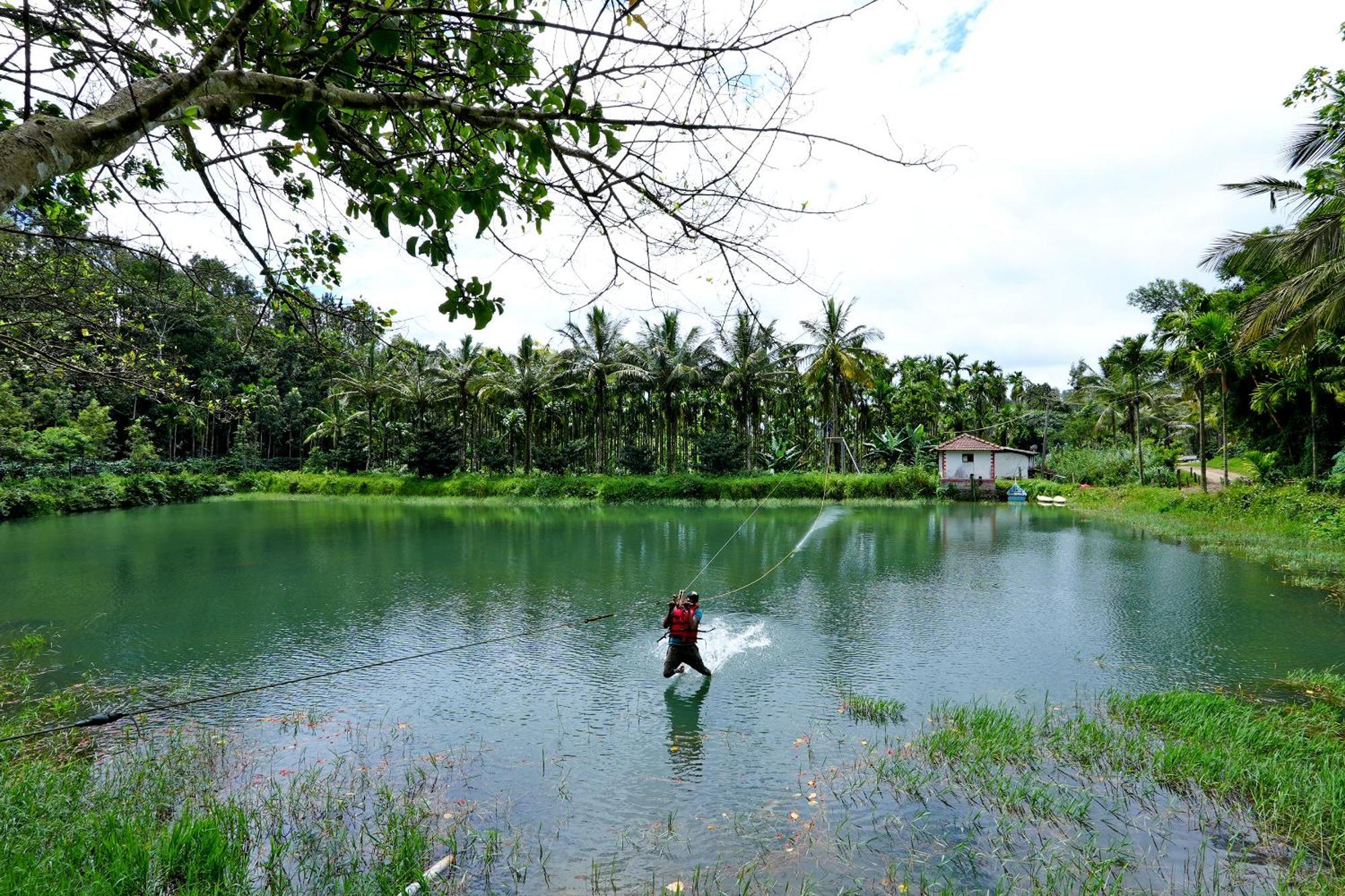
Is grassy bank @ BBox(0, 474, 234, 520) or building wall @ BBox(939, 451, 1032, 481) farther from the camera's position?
building wall @ BBox(939, 451, 1032, 481)

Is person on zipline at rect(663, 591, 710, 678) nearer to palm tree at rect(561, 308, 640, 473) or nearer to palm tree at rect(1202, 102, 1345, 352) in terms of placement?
palm tree at rect(1202, 102, 1345, 352)

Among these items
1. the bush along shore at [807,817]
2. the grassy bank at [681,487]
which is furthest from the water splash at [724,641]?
the grassy bank at [681,487]

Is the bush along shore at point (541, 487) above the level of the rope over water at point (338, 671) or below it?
above

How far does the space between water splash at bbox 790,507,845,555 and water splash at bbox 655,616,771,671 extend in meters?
9.38

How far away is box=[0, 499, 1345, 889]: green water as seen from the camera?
743cm

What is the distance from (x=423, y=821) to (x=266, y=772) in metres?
2.22

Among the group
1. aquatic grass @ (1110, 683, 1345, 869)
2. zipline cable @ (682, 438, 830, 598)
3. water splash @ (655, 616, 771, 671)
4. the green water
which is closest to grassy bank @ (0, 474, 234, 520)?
the green water

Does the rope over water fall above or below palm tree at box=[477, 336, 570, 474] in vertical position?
below

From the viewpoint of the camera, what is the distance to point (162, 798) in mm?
6016

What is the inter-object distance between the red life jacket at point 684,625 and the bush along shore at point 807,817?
2.44 meters

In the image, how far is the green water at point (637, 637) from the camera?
743cm

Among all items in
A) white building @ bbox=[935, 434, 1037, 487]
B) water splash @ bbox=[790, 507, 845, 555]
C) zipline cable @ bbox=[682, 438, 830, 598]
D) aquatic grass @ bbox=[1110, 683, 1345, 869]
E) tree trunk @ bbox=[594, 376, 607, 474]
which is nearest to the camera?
aquatic grass @ bbox=[1110, 683, 1345, 869]

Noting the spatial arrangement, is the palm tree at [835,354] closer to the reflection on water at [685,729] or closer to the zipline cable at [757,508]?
the zipline cable at [757,508]

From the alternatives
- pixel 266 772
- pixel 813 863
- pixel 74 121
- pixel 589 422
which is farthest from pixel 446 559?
pixel 589 422
